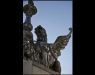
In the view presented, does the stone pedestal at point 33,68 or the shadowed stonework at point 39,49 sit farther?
the shadowed stonework at point 39,49

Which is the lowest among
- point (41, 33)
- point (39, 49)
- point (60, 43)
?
point (39, 49)

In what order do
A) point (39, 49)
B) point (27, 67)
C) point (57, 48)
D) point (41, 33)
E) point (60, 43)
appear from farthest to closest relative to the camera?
point (60, 43) → point (57, 48) → point (41, 33) → point (39, 49) → point (27, 67)

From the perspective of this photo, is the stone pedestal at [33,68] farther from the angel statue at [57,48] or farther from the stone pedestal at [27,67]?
the angel statue at [57,48]

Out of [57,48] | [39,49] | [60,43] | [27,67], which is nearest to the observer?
[27,67]

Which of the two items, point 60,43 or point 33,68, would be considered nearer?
point 33,68

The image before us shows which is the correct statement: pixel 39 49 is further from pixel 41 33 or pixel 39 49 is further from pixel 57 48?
pixel 57 48

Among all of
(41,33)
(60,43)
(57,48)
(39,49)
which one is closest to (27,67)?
(39,49)

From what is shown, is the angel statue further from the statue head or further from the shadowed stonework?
the statue head

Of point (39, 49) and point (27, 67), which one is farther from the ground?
point (39, 49)

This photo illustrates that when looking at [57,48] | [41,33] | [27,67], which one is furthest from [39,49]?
[27,67]

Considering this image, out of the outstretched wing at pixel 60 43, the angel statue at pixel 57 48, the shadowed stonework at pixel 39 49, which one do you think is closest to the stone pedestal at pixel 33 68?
the shadowed stonework at pixel 39 49

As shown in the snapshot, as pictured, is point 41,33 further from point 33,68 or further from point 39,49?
point 33,68
